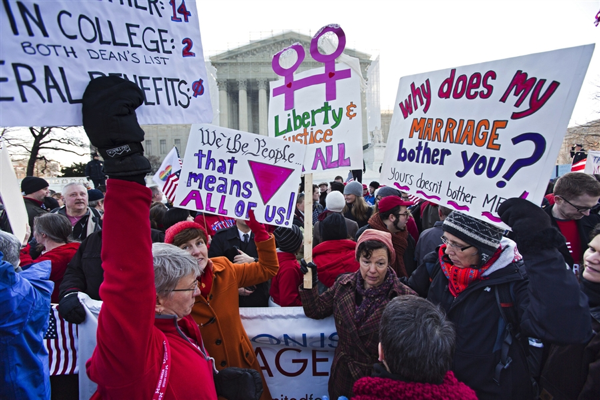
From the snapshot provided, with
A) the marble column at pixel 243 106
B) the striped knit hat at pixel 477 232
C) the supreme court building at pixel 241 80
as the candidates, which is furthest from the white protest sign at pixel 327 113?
the marble column at pixel 243 106

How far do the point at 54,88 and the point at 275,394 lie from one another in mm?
2505

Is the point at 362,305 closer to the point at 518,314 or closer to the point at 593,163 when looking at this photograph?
the point at 518,314

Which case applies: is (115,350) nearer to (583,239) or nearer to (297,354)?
(297,354)

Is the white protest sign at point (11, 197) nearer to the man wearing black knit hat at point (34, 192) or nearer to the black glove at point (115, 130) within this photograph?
the black glove at point (115, 130)

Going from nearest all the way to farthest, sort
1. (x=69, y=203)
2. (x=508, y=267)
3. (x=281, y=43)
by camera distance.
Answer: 1. (x=508, y=267)
2. (x=69, y=203)
3. (x=281, y=43)

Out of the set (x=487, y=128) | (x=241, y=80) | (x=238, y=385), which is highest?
(x=241, y=80)

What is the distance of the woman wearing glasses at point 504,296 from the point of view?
157 cm

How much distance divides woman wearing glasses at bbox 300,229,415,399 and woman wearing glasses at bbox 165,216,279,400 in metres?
0.58

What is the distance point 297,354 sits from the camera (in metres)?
2.86

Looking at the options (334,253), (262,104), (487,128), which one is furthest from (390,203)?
(262,104)

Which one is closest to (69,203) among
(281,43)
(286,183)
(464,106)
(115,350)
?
(286,183)

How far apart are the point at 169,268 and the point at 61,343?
1.84 metres

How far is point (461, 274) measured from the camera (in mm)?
2059

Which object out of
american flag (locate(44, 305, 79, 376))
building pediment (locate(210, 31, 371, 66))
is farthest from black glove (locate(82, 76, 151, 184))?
building pediment (locate(210, 31, 371, 66))
